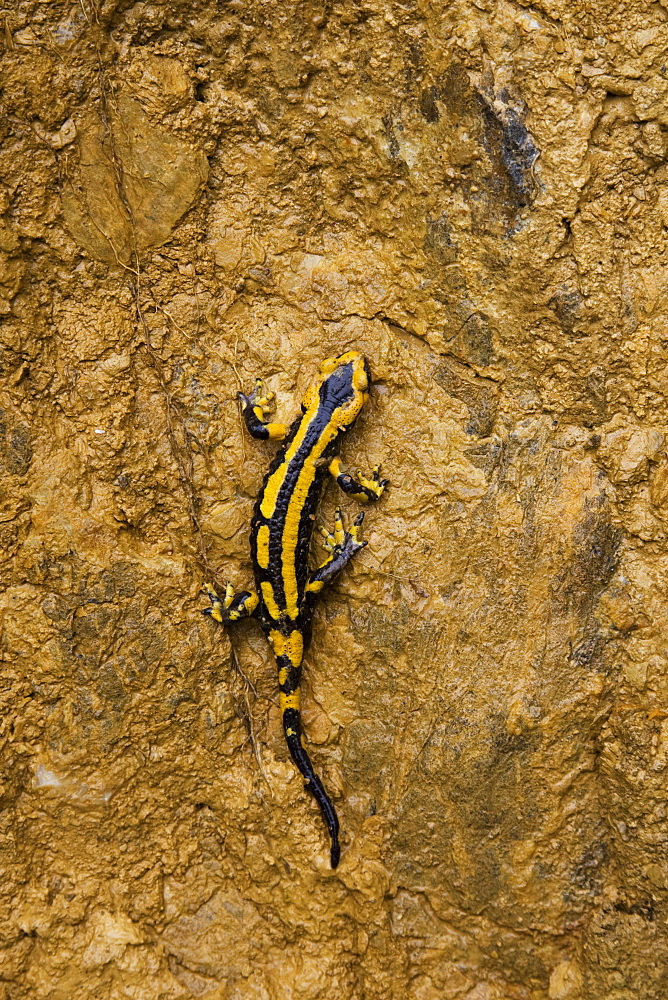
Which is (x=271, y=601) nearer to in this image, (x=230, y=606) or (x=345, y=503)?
(x=230, y=606)

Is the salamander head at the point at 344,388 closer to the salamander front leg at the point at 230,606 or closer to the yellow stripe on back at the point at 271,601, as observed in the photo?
the yellow stripe on back at the point at 271,601

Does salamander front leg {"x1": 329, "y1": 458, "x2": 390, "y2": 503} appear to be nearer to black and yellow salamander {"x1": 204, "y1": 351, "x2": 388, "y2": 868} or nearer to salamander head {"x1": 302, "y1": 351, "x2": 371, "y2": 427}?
black and yellow salamander {"x1": 204, "y1": 351, "x2": 388, "y2": 868}

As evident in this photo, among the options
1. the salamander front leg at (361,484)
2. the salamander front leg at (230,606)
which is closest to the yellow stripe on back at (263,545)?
the salamander front leg at (230,606)

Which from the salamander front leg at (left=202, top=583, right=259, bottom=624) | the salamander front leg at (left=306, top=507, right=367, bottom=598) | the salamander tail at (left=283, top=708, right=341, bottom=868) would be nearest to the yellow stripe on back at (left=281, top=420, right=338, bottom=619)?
the salamander front leg at (left=306, top=507, right=367, bottom=598)

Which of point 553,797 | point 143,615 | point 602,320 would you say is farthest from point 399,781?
point 602,320

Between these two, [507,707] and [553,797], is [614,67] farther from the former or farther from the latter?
[553,797]

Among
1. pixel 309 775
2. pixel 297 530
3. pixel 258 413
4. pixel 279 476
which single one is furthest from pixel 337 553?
pixel 309 775
